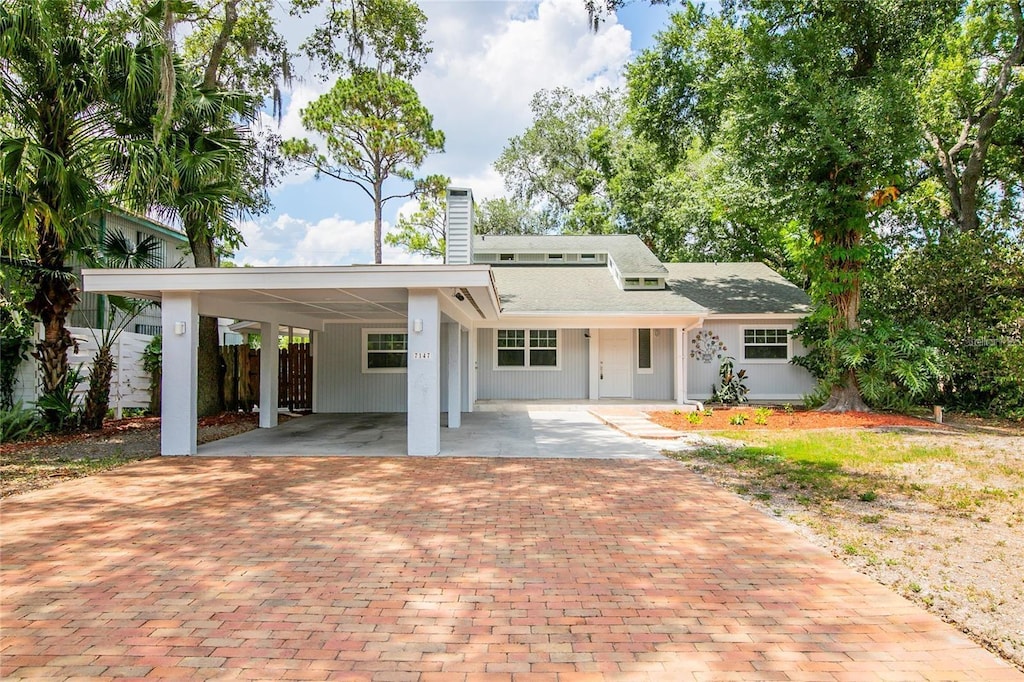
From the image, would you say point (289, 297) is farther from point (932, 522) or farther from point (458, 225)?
point (932, 522)

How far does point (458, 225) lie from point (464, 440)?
197 inches

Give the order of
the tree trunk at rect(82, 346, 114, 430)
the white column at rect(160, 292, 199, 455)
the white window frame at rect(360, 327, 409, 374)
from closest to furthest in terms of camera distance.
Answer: the white column at rect(160, 292, 199, 455) < the tree trunk at rect(82, 346, 114, 430) < the white window frame at rect(360, 327, 409, 374)

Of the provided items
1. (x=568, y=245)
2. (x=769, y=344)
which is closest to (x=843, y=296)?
(x=769, y=344)

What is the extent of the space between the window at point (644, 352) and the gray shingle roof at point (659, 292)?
3.89ft

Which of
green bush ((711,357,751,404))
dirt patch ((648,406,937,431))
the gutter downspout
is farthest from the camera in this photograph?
green bush ((711,357,751,404))

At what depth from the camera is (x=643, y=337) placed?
16516 mm

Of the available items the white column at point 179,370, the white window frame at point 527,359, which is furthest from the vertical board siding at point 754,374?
the white column at point 179,370

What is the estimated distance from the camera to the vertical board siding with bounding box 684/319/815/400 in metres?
16.3

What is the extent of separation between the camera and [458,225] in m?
12.2

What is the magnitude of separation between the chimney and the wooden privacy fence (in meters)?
5.22

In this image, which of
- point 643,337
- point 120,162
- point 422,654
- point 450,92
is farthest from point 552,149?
point 422,654

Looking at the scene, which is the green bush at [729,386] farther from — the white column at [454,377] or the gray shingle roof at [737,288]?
the white column at [454,377]

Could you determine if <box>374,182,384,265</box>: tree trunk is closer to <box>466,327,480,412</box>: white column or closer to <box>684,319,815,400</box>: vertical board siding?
<box>466,327,480,412</box>: white column

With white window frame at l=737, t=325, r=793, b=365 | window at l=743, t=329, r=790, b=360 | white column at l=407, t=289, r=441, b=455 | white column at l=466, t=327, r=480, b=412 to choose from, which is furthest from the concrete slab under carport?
window at l=743, t=329, r=790, b=360
